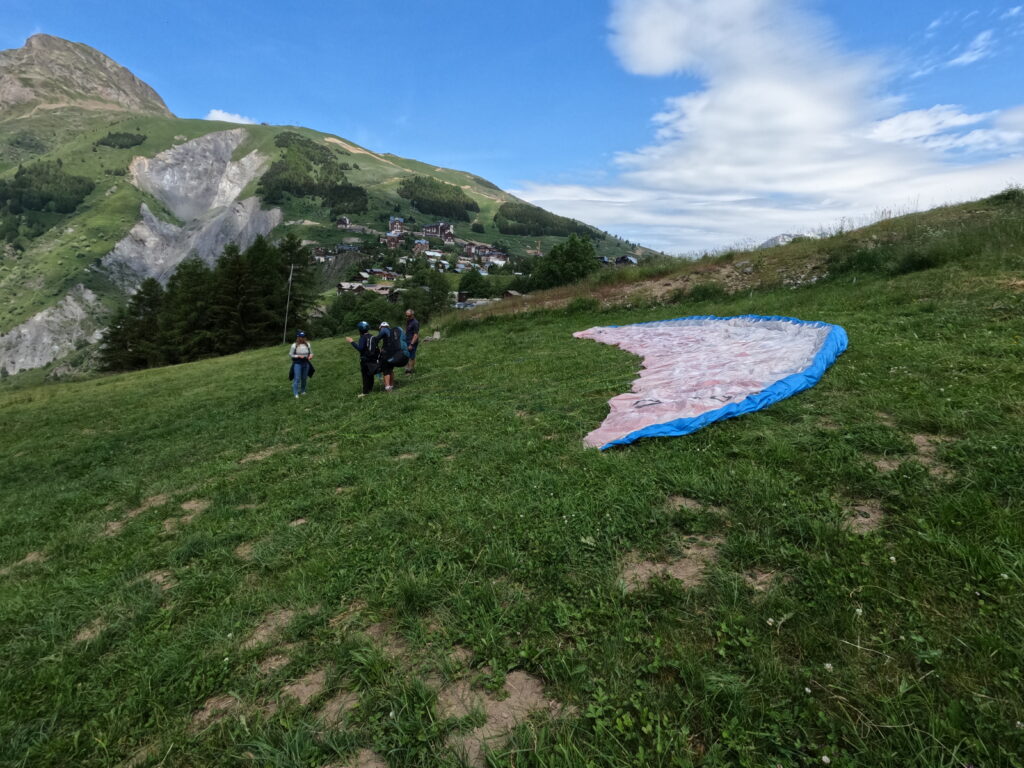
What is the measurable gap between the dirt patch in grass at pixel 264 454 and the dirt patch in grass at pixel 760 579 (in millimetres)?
8416

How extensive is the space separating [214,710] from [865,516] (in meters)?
5.23

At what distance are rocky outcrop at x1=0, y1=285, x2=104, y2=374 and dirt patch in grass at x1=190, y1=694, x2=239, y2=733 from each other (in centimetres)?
18019

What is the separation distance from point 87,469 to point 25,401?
763 inches

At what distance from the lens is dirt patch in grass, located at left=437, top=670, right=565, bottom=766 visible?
8.04 feet

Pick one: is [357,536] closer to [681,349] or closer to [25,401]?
[681,349]

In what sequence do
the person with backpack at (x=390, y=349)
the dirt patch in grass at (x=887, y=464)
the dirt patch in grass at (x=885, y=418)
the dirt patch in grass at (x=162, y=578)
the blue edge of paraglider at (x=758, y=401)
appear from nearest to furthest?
1. the dirt patch in grass at (x=887, y=464)
2. the dirt patch in grass at (x=162, y=578)
3. the dirt patch in grass at (x=885, y=418)
4. the blue edge of paraglider at (x=758, y=401)
5. the person with backpack at (x=390, y=349)

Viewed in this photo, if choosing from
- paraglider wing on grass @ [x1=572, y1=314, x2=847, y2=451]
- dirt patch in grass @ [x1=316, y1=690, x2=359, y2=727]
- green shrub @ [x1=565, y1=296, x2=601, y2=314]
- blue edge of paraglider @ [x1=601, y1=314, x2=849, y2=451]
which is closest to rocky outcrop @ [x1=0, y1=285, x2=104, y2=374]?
green shrub @ [x1=565, y1=296, x2=601, y2=314]

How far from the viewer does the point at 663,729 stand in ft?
7.73

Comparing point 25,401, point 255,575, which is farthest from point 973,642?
point 25,401

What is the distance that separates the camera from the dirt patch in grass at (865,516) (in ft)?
11.9

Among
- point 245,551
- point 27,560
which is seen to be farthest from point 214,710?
point 27,560

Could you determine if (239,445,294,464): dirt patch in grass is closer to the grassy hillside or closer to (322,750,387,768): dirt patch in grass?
the grassy hillside

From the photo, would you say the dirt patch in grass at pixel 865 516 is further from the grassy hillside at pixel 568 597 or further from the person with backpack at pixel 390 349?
the person with backpack at pixel 390 349

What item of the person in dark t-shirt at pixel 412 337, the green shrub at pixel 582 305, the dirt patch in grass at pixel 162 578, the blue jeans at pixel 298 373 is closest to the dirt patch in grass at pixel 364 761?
the dirt patch in grass at pixel 162 578
